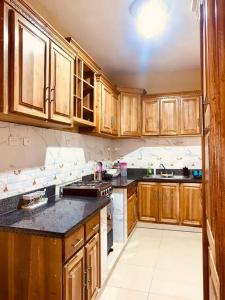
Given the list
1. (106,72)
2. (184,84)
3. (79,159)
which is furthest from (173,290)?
(106,72)

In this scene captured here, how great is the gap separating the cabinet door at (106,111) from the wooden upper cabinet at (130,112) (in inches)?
21.2

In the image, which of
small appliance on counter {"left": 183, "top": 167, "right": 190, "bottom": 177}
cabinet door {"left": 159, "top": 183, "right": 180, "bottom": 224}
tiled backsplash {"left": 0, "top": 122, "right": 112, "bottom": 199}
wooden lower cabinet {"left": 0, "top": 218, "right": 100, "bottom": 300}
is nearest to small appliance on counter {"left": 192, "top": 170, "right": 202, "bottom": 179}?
small appliance on counter {"left": 183, "top": 167, "right": 190, "bottom": 177}

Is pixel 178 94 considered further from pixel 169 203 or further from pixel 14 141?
pixel 14 141

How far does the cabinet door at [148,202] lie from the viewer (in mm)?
3967

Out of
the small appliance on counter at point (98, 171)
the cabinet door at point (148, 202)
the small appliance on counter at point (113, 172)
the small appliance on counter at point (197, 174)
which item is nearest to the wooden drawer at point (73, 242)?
the small appliance on counter at point (98, 171)

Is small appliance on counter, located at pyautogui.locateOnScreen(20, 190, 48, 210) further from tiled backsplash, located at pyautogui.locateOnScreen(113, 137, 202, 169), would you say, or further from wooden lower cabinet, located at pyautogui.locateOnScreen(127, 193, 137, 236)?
tiled backsplash, located at pyautogui.locateOnScreen(113, 137, 202, 169)

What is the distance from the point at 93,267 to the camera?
194cm

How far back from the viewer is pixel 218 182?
84 cm

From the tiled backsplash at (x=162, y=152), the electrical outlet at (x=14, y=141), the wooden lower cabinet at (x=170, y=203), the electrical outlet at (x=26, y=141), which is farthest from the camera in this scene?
the tiled backsplash at (x=162, y=152)

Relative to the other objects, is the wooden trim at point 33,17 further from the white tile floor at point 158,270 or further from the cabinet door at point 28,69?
the white tile floor at point 158,270

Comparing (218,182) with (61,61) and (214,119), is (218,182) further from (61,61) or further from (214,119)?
(61,61)

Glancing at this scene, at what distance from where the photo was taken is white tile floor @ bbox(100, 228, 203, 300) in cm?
223

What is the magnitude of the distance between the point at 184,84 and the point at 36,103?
332 cm

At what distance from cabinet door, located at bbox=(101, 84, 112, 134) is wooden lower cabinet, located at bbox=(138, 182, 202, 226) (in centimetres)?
119
